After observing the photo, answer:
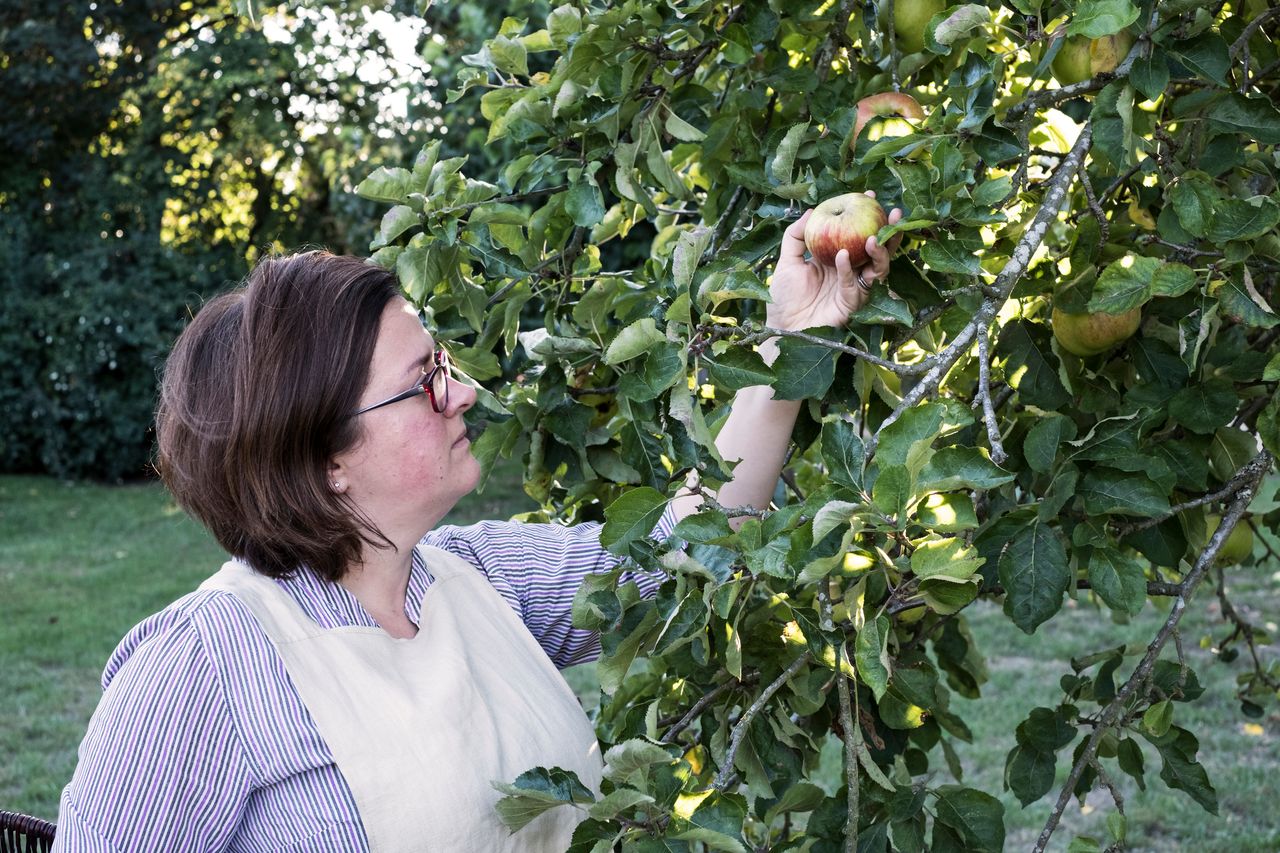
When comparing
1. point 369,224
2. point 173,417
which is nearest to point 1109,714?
point 173,417

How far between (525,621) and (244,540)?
16.0 inches

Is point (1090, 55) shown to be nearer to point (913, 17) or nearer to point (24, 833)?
point (913, 17)

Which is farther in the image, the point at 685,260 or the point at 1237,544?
the point at 1237,544

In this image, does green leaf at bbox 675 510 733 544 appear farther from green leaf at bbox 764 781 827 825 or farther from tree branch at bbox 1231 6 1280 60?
tree branch at bbox 1231 6 1280 60

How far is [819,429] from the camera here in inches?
60.9

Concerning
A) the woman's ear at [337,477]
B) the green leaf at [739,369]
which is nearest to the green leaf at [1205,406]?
the green leaf at [739,369]

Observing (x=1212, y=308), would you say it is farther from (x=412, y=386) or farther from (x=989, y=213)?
(x=412, y=386)

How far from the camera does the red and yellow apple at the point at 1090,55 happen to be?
4.11ft

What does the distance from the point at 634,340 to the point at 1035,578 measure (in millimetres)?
429

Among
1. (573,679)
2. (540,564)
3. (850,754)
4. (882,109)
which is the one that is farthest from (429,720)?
(573,679)

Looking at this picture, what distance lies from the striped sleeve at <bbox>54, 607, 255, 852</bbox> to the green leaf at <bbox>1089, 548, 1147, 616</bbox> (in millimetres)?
851

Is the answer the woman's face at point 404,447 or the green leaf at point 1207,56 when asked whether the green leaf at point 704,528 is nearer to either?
the woman's face at point 404,447

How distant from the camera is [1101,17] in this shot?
3.42ft

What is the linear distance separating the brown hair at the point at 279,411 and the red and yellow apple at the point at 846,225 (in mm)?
546
